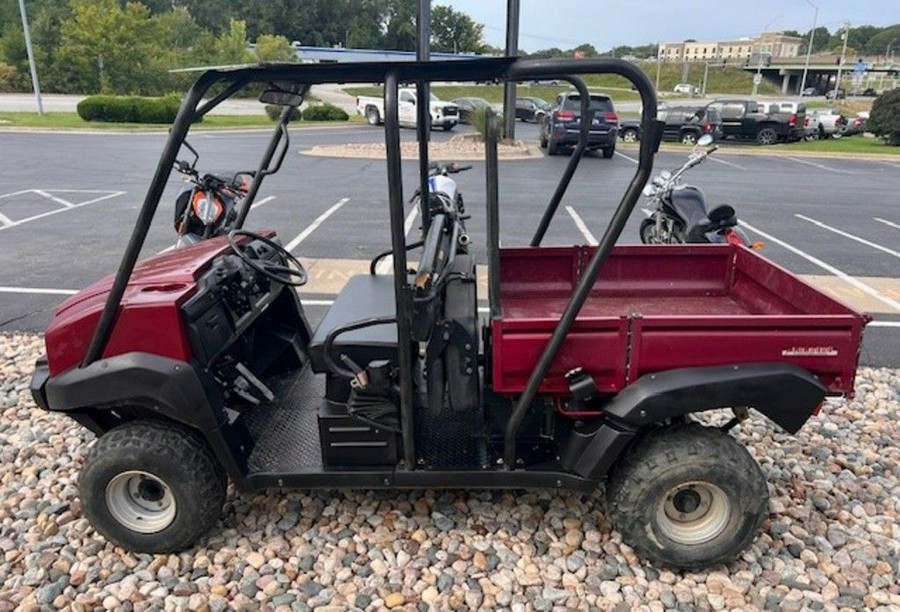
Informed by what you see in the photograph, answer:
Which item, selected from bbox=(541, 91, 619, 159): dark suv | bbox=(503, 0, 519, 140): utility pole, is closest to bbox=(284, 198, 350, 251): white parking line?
bbox=(503, 0, 519, 140): utility pole

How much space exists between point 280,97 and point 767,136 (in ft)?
78.6

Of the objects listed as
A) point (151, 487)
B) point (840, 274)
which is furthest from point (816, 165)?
point (151, 487)

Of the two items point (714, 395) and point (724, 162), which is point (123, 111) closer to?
point (724, 162)

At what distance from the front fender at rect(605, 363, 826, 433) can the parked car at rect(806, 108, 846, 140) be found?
26570 millimetres

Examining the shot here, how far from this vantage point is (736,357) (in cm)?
254

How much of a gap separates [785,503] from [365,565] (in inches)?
75.4

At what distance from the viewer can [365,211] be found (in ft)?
32.7

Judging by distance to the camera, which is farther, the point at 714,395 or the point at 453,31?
the point at 453,31

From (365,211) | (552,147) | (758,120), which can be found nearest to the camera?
(365,211)

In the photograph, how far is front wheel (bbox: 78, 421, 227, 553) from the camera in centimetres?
265

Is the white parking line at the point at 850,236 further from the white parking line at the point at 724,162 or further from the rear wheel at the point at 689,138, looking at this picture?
the rear wheel at the point at 689,138

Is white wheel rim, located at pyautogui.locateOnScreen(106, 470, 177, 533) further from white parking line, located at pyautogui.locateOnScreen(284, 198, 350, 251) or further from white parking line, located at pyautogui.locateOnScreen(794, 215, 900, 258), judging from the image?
white parking line, located at pyautogui.locateOnScreen(794, 215, 900, 258)

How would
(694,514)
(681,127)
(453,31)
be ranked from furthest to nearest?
(453,31) → (681,127) → (694,514)

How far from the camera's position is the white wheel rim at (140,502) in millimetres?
2734
